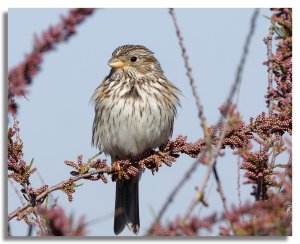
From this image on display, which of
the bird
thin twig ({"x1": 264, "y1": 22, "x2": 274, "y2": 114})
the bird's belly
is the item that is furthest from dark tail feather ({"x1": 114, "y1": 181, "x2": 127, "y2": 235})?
thin twig ({"x1": 264, "y1": 22, "x2": 274, "y2": 114})

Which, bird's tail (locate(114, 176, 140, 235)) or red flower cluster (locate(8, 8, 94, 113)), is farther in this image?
bird's tail (locate(114, 176, 140, 235))

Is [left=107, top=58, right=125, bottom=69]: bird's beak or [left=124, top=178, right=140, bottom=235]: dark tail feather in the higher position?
[left=107, top=58, right=125, bottom=69]: bird's beak

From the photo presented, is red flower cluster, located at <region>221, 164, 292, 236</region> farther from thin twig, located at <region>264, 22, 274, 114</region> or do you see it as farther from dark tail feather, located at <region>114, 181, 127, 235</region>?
dark tail feather, located at <region>114, 181, 127, 235</region>

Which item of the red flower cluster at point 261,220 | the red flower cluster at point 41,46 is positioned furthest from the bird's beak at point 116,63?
the red flower cluster at point 41,46

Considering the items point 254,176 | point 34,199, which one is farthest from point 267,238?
point 34,199

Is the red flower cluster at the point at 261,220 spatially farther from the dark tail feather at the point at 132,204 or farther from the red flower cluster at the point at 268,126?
the dark tail feather at the point at 132,204
